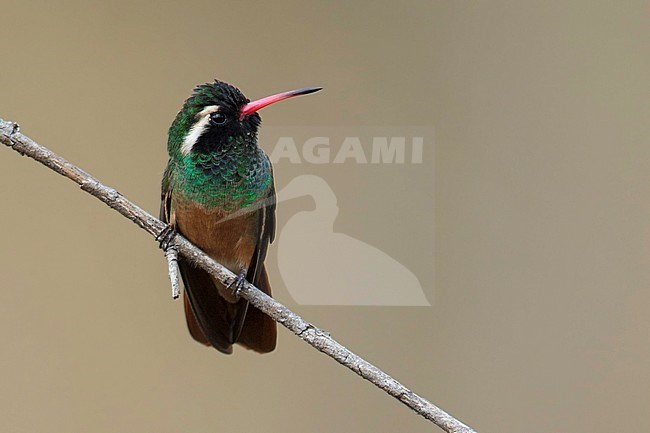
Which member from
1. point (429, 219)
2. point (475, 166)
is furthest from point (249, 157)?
point (475, 166)

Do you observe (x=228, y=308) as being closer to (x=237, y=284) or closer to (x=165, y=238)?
(x=237, y=284)

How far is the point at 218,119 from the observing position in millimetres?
1281

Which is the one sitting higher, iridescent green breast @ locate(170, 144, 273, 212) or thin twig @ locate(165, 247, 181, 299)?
iridescent green breast @ locate(170, 144, 273, 212)

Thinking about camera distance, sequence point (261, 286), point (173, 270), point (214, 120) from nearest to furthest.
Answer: point (173, 270)
point (214, 120)
point (261, 286)

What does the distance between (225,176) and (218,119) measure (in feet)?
0.40

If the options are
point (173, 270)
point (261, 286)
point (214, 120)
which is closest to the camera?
point (173, 270)

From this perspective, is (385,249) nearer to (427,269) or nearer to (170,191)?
(427,269)

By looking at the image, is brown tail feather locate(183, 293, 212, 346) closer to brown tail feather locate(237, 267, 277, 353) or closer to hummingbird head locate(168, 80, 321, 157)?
brown tail feather locate(237, 267, 277, 353)

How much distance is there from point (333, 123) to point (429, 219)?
319mm

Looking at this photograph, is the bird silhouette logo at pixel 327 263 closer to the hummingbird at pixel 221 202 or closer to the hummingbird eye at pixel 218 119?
the hummingbird at pixel 221 202

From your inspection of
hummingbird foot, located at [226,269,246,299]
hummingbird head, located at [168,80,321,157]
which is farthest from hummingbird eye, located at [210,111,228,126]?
hummingbird foot, located at [226,269,246,299]

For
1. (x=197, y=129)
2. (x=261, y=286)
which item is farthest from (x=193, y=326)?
(x=197, y=129)

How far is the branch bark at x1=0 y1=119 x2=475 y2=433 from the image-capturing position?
3.84ft

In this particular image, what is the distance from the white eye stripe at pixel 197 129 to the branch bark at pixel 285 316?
151mm
